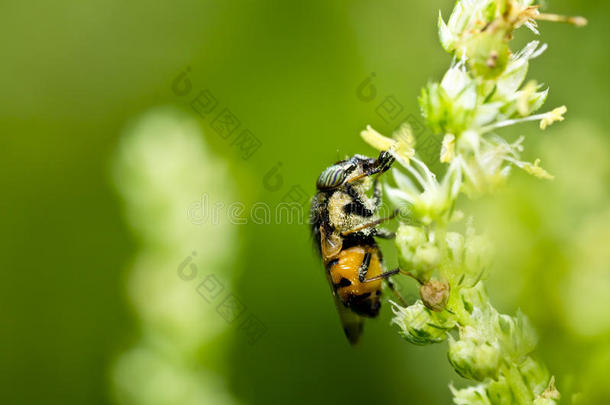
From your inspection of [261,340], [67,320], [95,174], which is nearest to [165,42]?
[95,174]

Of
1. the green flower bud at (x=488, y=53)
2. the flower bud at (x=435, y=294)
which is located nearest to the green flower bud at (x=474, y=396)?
the flower bud at (x=435, y=294)

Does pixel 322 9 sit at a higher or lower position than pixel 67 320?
higher

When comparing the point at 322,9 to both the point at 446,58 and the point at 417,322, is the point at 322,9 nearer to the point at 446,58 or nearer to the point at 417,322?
the point at 446,58

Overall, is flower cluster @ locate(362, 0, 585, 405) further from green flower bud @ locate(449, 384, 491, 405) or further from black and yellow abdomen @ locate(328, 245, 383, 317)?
black and yellow abdomen @ locate(328, 245, 383, 317)

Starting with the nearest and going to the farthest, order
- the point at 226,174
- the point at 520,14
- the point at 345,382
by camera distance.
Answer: the point at 520,14, the point at 226,174, the point at 345,382

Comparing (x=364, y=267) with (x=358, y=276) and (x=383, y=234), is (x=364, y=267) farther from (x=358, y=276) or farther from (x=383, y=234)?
(x=383, y=234)

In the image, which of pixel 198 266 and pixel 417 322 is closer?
pixel 417 322

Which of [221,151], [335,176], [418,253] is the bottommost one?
[418,253]

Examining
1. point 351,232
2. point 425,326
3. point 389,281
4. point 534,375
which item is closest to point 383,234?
point 351,232
